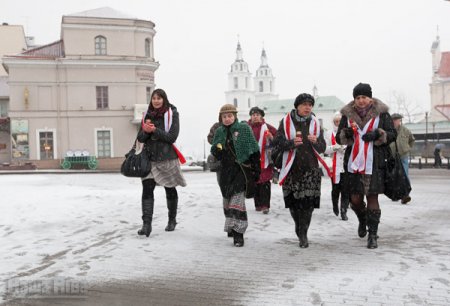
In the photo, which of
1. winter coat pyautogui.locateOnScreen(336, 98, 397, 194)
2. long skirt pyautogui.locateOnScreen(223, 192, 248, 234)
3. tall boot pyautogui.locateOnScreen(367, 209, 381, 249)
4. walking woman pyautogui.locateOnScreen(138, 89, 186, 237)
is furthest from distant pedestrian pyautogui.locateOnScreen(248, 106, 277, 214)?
tall boot pyautogui.locateOnScreen(367, 209, 381, 249)

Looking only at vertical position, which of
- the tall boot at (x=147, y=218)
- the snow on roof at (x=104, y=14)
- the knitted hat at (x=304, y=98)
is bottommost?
the tall boot at (x=147, y=218)

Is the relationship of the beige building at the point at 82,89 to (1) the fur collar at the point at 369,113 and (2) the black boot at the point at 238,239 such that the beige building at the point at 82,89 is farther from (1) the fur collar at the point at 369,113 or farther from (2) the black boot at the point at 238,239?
(1) the fur collar at the point at 369,113

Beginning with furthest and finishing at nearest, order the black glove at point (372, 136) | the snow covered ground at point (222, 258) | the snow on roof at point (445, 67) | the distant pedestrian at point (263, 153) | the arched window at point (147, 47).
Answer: the snow on roof at point (445, 67) < the arched window at point (147, 47) < the distant pedestrian at point (263, 153) < the black glove at point (372, 136) < the snow covered ground at point (222, 258)

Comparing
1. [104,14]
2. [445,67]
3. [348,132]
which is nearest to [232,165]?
[348,132]

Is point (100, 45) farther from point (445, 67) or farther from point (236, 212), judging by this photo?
point (445, 67)

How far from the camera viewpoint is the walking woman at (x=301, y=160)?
646cm

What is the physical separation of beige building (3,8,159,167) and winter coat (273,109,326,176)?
3177cm

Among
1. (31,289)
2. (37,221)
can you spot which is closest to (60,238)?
(37,221)

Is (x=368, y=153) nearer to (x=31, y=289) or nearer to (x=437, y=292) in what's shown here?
(x=437, y=292)

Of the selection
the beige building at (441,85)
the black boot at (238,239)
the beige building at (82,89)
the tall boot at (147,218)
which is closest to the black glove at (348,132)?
the black boot at (238,239)

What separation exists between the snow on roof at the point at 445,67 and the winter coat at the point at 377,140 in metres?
75.3

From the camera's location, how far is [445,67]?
2985 inches

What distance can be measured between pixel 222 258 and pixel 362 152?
83.2 inches

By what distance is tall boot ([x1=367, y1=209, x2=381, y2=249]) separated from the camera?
6.27m
